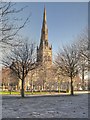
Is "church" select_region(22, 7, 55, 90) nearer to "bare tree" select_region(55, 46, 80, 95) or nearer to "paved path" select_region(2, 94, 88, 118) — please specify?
"bare tree" select_region(55, 46, 80, 95)

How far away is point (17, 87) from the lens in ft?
175

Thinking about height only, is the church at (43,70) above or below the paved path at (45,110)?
above

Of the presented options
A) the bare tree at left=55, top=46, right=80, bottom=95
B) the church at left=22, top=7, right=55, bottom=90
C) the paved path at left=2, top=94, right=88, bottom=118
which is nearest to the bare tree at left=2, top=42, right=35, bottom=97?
the bare tree at left=55, top=46, right=80, bottom=95

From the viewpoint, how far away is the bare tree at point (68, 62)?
98.7ft

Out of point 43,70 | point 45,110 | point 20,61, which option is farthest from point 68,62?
point 45,110

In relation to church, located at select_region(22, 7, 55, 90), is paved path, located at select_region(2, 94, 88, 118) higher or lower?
lower

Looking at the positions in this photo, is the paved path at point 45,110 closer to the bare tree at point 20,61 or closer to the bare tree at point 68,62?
the bare tree at point 20,61

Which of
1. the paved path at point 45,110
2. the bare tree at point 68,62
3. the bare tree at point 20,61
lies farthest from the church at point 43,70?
the paved path at point 45,110

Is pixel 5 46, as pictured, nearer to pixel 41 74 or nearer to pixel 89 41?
pixel 89 41

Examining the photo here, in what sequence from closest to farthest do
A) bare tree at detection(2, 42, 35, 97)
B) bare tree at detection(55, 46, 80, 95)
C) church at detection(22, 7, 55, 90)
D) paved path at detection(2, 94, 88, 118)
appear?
1. paved path at detection(2, 94, 88, 118)
2. bare tree at detection(2, 42, 35, 97)
3. bare tree at detection(55, 46, 80, 95)
4. church at detection(22, 7, 55, 90)

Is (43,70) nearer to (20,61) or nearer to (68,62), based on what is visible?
(68,62)

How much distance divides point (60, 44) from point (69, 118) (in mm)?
25387

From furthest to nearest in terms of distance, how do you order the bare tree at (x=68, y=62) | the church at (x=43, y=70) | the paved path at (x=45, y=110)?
the church at (x=43, y=70), the bare tree at (x=68, y=62), the paved path at (x=45, y=110)

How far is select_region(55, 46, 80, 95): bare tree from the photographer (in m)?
30.1
